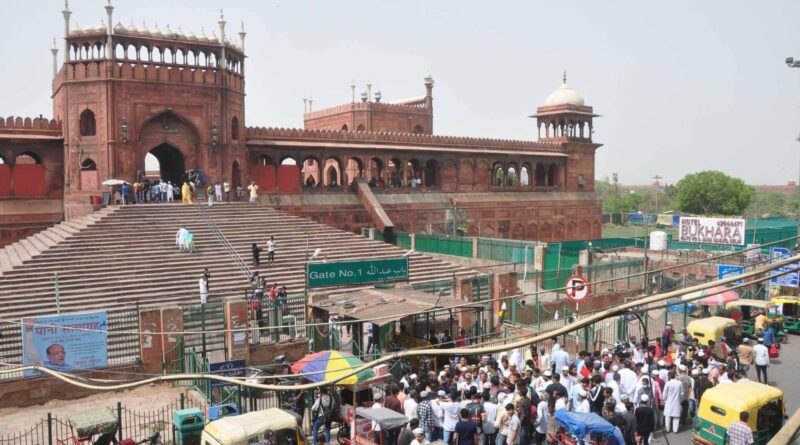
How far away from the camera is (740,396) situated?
9172 mm

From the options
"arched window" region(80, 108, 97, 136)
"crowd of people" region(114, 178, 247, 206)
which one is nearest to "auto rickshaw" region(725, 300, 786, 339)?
"crowd of people" region(114, 178, 247, 206)

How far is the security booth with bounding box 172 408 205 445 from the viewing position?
955cm

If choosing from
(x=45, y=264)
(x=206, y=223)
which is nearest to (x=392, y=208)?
(x=206, y=223)

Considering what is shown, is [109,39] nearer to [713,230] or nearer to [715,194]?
[713,230]

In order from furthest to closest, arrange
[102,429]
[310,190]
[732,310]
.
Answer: [310,190] → [732,310] → [102,429]

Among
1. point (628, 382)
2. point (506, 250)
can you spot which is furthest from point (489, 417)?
point (506, 250)

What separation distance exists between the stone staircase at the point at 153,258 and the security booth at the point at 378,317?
3.21 m

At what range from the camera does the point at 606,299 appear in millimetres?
21812

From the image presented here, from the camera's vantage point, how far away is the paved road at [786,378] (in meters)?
10.3

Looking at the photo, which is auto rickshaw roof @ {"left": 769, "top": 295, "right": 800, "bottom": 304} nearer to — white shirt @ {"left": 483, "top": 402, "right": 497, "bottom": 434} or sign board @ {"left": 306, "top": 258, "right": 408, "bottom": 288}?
sign board @ {"left": 306, "top": 258, "right": 408, "bottom": 288}

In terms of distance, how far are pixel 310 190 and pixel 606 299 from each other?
46.7 feet

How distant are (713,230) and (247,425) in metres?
28.2

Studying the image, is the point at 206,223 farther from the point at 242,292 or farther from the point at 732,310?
the point at 732,310

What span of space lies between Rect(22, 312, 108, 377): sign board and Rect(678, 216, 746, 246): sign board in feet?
87.5
